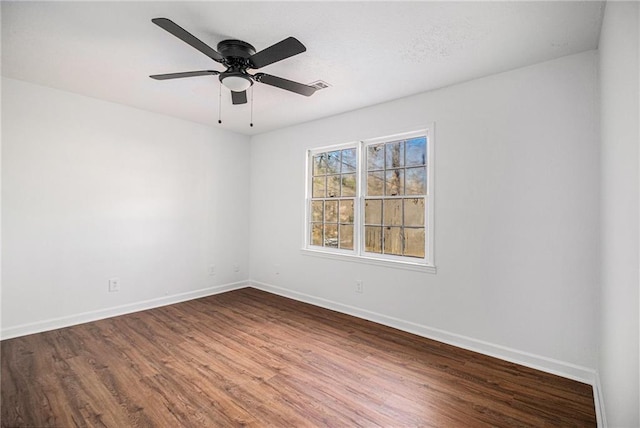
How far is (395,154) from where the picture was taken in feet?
12.0

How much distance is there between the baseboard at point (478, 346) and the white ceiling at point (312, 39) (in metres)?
2.52

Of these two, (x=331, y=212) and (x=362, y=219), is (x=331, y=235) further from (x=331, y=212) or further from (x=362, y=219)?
(x=362, y=219)

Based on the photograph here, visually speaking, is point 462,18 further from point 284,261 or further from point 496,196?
point 284,261

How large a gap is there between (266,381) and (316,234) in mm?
2393

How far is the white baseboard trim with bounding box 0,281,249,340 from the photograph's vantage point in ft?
10.4

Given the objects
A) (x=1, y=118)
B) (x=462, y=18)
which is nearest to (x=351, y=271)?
(x=462, y=18)

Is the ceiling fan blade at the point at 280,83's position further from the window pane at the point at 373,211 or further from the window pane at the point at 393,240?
the window pane at the point at 393,240

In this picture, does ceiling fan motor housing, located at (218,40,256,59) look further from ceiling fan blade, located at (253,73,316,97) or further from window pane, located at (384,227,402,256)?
window pane, located at (384,227,402,256)

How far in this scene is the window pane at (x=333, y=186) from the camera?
168 inches

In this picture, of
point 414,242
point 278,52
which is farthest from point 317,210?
point 278,52

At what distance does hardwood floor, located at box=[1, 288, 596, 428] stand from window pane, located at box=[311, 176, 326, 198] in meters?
1.88

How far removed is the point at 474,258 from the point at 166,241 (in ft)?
12.8

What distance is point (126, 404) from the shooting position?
2.09 metres

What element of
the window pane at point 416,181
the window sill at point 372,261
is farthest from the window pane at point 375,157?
the window sill at point 372,261
